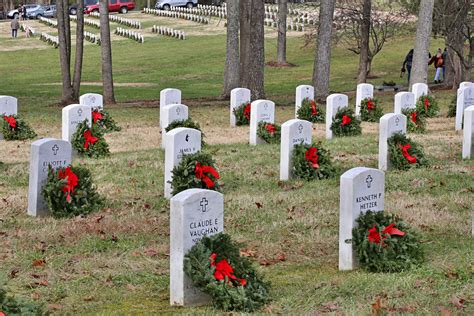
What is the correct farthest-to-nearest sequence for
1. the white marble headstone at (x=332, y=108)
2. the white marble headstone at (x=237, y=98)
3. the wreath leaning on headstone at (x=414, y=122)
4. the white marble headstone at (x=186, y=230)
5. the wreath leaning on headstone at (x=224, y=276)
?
the white marble headstone at (x=237, y=98) → the wreath leaning on headstone at (x=414, y=122) → the white marble headstone at (x=332, y=108) → the white marble headstone at (x=186, y=230) → the wreath leaning on headstone at (x=224, y=276)

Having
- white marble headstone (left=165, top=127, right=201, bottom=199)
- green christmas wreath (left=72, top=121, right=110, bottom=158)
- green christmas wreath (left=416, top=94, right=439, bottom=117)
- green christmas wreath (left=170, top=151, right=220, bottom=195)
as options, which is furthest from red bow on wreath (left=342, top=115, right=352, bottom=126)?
green christmas wreath (left=170, top=151, right=220, bottom=195)

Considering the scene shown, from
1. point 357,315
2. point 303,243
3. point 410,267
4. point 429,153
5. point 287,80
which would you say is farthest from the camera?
point 287,80

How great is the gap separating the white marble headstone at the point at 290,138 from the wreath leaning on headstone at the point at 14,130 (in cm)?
786

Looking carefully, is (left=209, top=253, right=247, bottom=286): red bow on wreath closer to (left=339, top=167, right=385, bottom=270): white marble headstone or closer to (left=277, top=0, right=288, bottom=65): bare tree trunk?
(left=339, top=167, right=385, bottom=270): white marble headstone

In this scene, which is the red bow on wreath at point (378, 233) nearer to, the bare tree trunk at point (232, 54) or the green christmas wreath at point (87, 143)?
the green christmas wreath at point (87, 143)

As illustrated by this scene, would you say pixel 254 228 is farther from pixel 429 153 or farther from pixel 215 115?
pixel 215 115

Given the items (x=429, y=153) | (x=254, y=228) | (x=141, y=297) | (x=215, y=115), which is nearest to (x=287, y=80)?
(x=215, y=115)

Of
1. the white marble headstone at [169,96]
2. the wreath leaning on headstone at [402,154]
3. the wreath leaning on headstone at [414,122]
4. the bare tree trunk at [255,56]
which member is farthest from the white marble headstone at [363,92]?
the wreath leaning on headstone at [402,154]

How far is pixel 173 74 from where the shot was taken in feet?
149

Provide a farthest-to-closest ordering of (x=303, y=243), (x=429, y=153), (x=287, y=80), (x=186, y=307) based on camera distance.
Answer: (x=287, y=80), (x=429, y=153), (x=303, y=243), (x=186, y=307)

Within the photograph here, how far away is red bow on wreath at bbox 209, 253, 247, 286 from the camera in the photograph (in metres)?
8.38

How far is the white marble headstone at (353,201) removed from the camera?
9.62 m

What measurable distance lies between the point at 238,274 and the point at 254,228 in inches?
127

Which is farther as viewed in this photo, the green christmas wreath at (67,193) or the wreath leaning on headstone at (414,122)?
the wreath leaning on headstone at (414,122)
